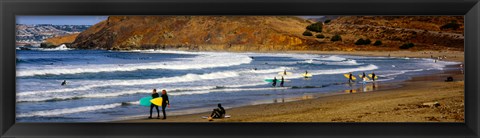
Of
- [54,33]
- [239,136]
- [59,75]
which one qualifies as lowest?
[239,136]

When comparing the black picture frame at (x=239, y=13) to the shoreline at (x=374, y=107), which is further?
the shoreline at (x=374, y=107)

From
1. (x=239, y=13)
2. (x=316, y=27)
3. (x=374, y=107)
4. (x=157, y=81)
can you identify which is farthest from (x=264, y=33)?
(x=239, y=13)

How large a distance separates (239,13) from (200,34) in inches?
107

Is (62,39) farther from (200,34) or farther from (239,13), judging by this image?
(239,13)

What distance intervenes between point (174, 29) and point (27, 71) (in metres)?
2.09

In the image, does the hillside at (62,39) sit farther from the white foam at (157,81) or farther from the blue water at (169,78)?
the white foam at (157,81)

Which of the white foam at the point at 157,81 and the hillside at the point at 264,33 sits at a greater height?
the hillside at the point at 264,33

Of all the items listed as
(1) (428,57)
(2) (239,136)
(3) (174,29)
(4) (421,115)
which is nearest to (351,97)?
(1) (428,57)

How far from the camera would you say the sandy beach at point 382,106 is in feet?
26.4

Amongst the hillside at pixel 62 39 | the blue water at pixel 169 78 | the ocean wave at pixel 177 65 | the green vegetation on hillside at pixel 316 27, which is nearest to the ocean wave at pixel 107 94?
the blue water at pixel 169 78

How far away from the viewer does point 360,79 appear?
33.5 ft
